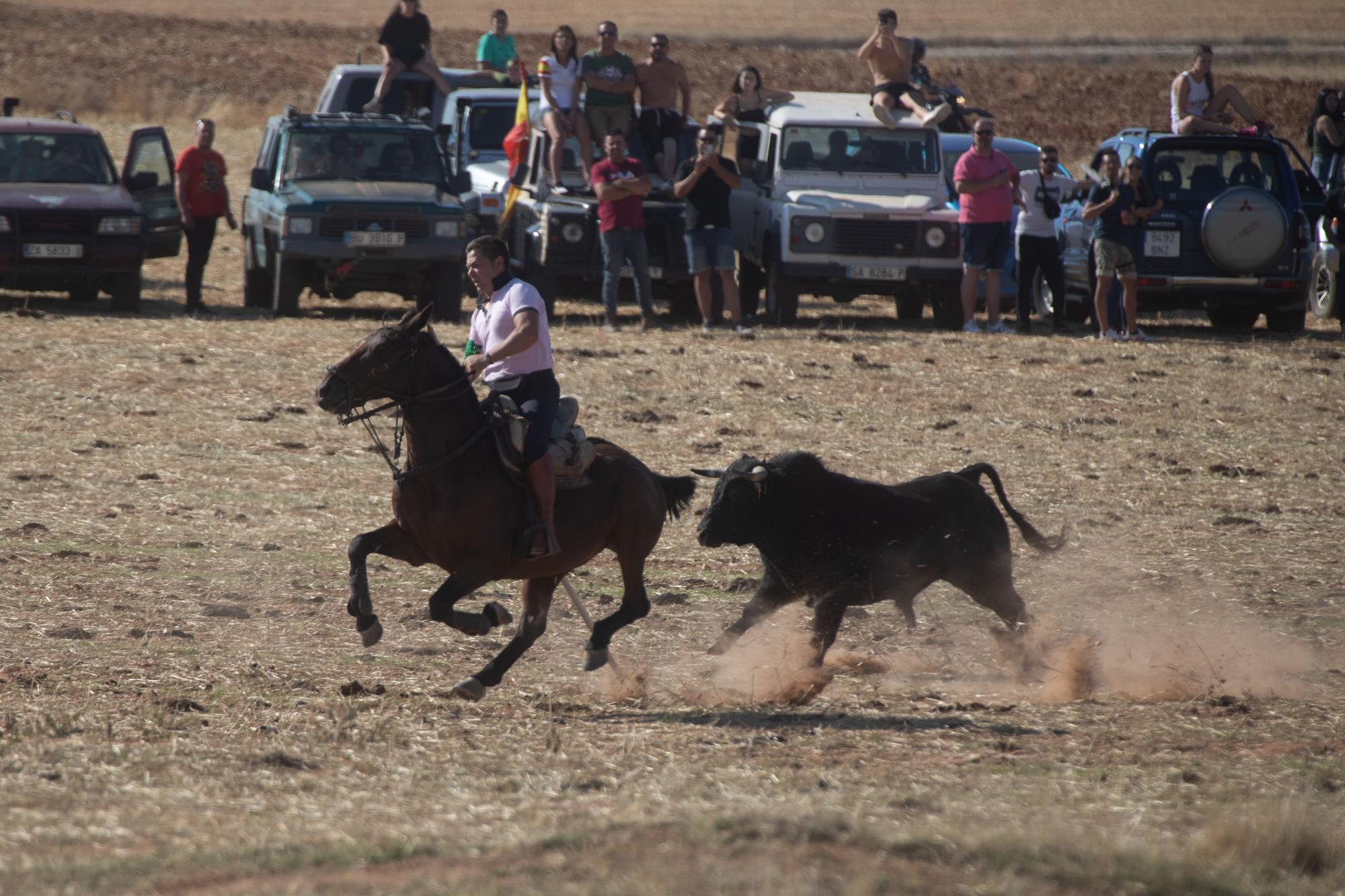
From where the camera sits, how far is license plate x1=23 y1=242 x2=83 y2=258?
744 inches

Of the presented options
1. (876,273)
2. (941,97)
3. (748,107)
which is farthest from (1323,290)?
(748,107)

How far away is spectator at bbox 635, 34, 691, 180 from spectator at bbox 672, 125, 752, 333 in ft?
3.85

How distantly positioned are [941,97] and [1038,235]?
9.70 ft

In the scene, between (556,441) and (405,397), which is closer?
(405,397)

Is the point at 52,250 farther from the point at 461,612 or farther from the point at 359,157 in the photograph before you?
the point at 461,612

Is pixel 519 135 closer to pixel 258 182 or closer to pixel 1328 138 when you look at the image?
pixel 258 182

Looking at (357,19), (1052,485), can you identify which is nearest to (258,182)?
(1052,485)

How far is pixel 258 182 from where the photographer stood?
19.4 m

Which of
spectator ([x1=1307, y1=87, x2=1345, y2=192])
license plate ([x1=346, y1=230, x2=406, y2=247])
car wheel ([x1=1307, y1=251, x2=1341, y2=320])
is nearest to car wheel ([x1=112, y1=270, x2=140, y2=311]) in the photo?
license plate ([x1=346, y1=230, x2=406, y2=247])

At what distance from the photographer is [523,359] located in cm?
832

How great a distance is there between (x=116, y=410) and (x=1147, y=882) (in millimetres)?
11814

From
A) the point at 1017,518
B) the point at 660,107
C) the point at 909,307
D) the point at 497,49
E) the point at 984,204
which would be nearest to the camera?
the point at 1017,518

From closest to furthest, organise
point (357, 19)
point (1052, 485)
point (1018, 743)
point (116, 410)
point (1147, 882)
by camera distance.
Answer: point (1147, 882) < point (1018, 743) < point (1052, 485) < point (116, 410) < point (357, 19)

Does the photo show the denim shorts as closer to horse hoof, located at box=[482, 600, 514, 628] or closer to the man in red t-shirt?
the man in red t-shirt
